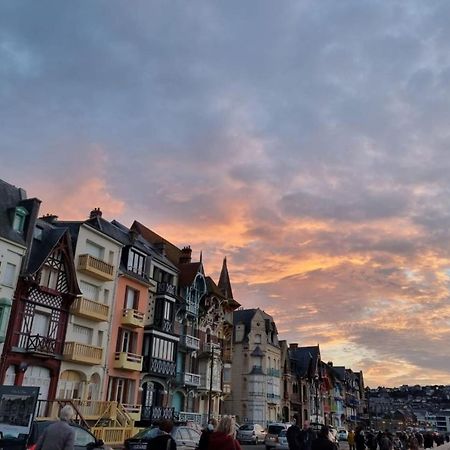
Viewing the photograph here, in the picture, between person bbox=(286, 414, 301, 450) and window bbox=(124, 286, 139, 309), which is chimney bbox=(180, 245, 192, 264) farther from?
person bbox=(286, 414, 301, 450)

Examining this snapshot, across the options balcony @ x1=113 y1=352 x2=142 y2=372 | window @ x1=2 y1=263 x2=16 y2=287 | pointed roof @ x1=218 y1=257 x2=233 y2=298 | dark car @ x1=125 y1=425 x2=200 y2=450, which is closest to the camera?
dark car @ x1=125 y1=425 x2=200 y2=450

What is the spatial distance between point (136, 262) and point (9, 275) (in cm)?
1188

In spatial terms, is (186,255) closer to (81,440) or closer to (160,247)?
(160,247)

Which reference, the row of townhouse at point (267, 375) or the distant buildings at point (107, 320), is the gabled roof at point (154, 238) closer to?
the distant buildings at point (107, 320)

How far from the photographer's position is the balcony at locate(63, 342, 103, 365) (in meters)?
31.5

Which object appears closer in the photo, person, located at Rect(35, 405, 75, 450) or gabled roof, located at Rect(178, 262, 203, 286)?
person, located at Rect(35, 405, 75, 450)

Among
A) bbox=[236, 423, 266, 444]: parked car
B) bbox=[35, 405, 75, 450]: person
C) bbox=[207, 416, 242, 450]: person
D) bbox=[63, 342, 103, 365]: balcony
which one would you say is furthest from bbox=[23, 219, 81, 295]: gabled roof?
bbox=[207, 416, 242, 450]: person

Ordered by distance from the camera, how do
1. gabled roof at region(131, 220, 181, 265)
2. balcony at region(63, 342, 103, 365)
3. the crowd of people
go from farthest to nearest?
gabled roof at region(131, 220, 181, 265) → balcony at region(63, 342, 103, 365) → the crowd of people

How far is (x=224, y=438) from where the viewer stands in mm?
7395

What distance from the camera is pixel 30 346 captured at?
95.9 feet

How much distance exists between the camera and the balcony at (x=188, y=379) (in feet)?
140

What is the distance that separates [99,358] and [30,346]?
5811 mm

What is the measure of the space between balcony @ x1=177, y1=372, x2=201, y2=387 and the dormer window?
1900 cm

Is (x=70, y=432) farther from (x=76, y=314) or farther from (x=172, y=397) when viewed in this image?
(x=172, y=397)
